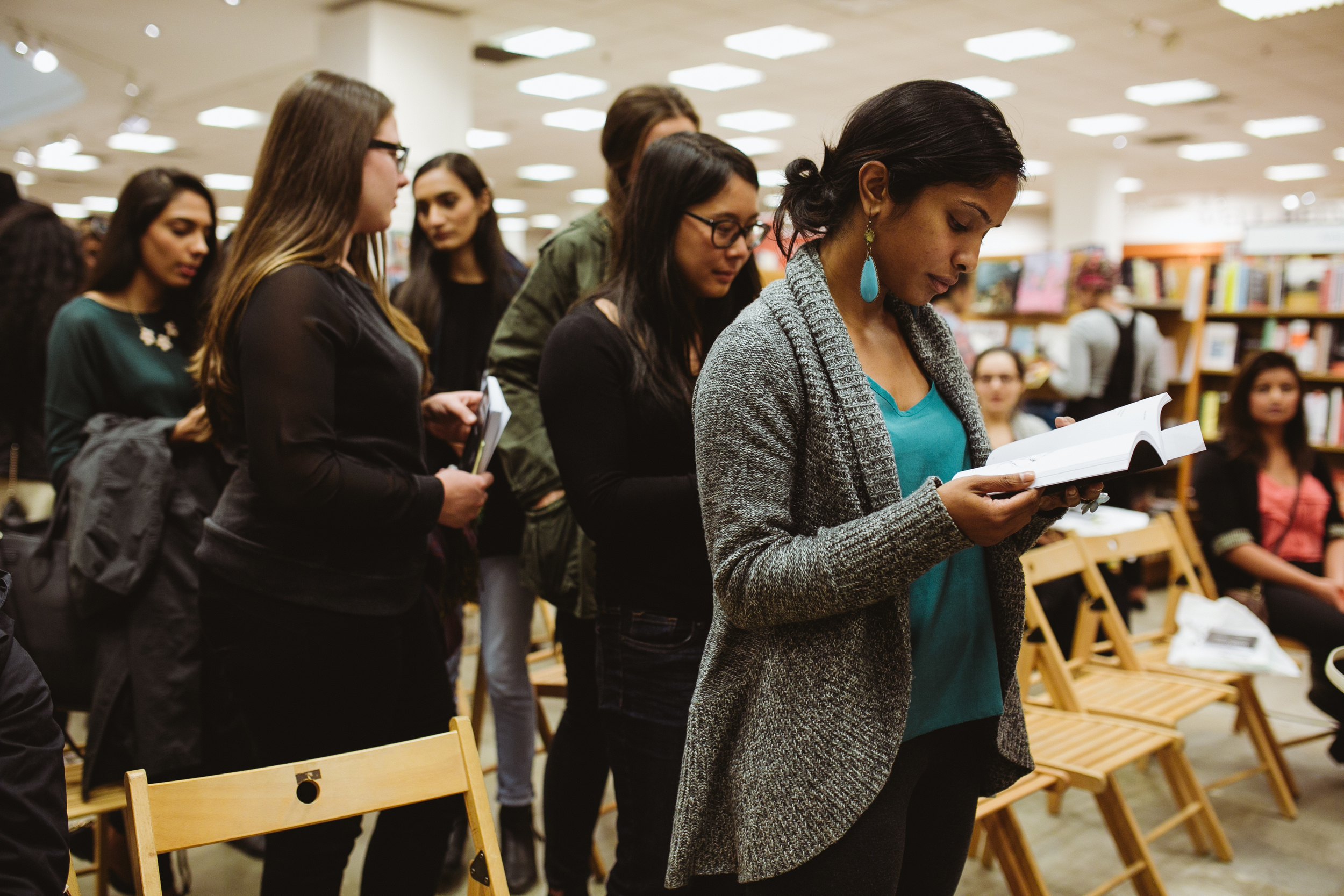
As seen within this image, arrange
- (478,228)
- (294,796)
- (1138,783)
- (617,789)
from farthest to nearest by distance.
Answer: (1138,783) < (478,228) < (617,789) < (294,796)

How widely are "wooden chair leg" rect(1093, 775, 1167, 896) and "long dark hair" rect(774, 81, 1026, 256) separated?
172cm

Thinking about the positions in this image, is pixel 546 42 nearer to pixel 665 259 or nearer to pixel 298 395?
pixel 665 259

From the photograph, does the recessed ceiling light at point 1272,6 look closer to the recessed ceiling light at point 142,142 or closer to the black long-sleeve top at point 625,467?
the black long-sleeve top at point 625,467

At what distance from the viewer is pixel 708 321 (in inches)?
67.2

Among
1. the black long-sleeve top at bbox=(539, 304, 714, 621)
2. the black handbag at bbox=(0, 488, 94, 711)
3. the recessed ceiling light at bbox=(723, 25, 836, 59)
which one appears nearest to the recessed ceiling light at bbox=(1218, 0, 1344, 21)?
the recessed ceiling light at bbox=(723, 25, 836, 59)

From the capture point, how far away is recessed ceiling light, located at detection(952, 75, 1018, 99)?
8.34 metres

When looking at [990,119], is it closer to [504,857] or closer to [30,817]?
[30,817]

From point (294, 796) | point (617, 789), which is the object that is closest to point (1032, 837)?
point (617, 789)

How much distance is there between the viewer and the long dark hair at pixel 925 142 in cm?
106

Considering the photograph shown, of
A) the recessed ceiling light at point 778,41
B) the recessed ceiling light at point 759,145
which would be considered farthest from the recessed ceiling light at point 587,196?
the recessed ceiling light at point 778,41

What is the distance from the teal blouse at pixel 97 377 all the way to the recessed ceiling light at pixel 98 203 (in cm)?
1596

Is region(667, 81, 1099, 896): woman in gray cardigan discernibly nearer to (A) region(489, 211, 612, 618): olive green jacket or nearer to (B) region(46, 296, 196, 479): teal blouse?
(A) region(489, 211, 612, 618): olive green jacket

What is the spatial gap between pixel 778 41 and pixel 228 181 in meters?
10.4

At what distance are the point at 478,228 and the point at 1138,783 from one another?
2.73 metres
